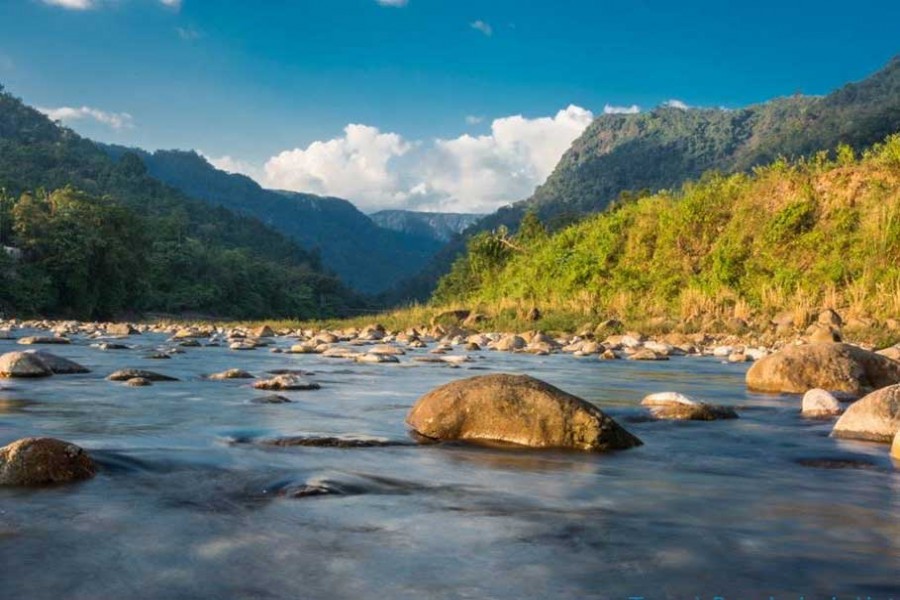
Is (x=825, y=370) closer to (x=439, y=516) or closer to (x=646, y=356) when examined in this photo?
(x=646, y=356)

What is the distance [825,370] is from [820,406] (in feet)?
6.76

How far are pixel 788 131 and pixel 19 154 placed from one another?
84.2m

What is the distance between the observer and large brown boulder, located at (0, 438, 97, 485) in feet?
12.3

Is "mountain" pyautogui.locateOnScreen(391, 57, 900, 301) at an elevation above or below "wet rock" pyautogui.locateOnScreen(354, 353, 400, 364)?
above

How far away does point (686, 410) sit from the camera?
6.80m

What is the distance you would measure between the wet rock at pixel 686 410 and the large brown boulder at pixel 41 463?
4.61 m

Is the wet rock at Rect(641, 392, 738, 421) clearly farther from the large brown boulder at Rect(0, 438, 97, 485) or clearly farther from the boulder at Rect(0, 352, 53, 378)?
the boulder at Rect(0, 352, 53, 378)

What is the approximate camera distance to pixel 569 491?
4012mm

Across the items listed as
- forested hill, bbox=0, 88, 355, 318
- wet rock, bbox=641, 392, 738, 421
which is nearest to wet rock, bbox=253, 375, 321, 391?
wet rock, bbox=641, 392, 738, 421

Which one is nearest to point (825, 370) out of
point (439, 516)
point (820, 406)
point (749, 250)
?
point (820, 406)

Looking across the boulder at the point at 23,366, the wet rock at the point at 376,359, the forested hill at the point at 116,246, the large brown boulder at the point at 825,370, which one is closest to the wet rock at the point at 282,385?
the boulder at the point at 23,366

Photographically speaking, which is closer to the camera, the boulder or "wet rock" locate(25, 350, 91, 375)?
the boulder

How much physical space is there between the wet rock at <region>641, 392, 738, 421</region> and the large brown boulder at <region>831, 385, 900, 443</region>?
1.10 m

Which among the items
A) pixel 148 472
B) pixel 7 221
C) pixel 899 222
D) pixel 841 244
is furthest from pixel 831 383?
pixel 7 221
